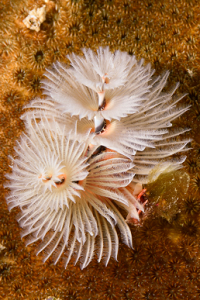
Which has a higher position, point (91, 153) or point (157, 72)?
point (157, 72)

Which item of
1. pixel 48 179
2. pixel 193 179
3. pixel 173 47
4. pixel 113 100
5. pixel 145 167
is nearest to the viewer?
pixel 48 179

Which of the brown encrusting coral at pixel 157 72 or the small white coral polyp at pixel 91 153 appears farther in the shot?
the brown encrusting coral at pixel 157 72

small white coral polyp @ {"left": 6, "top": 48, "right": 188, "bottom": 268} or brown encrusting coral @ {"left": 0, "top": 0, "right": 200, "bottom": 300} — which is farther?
brown encrusting coral @ {"left": 0, "top": 0, "right": 200, "bottom": 300}

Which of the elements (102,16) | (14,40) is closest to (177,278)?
(102,16)

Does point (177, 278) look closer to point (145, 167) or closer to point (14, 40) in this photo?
point (145, 167)
